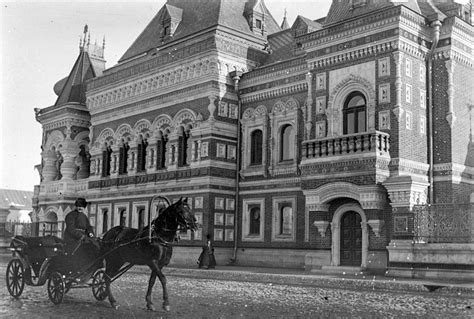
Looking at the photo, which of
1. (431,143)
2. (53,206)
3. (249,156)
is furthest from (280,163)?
(53,206)

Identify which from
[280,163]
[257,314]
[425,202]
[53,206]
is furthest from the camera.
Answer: [53,206]

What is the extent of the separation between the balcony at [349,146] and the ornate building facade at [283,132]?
5 centimetres

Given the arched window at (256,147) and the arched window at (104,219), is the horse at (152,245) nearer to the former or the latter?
the arched window at (256,147)

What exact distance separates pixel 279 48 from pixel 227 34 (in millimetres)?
2897

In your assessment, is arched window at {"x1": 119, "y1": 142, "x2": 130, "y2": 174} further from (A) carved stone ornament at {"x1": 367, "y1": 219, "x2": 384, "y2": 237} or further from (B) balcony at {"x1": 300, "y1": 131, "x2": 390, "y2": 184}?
(A) carved stone ornament at {"x1": 367, "y1": 219, "x2": 384, "y2": 237}

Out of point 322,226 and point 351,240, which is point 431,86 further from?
point 322,226

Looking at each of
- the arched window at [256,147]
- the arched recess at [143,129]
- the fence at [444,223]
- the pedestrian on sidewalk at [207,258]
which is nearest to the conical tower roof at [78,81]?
the arched recess at [143,129]

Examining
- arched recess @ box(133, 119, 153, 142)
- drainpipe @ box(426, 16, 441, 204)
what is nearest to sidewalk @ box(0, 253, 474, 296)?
drainpipe @ box(426, 16, 441, 204)

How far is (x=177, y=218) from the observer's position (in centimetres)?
1133

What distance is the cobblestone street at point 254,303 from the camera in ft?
36.0

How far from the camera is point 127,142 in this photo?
1309 inches

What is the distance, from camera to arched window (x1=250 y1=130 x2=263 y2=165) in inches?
1123

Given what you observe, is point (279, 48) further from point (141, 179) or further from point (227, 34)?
point (141, 179)

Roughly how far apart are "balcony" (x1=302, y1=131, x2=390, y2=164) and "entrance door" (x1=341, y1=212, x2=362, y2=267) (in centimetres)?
227
